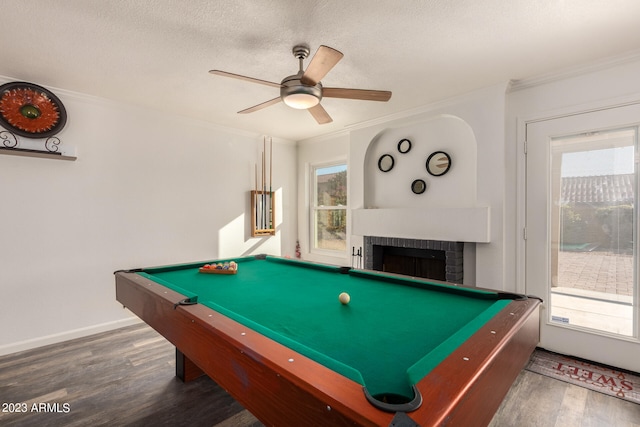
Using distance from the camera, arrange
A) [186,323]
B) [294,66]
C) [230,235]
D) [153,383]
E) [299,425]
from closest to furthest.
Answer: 1. [299,425]
2. [186,323]
3. [153,383]
4. [294,66]
5. [230,235]

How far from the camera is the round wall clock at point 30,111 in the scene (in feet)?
8.88

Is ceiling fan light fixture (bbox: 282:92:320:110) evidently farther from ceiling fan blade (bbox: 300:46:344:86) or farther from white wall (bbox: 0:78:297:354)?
white wall (bbox: 0:78:297:354)

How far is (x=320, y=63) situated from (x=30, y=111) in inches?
110

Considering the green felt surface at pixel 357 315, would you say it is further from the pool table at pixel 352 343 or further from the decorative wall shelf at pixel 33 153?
the decorative wall shelf at pixel 33 153

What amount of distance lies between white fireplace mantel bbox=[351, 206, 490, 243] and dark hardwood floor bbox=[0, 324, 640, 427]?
4.10 ft

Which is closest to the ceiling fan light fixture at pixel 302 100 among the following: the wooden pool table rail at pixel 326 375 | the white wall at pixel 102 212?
the wooden pool table rail at pixel 326 375

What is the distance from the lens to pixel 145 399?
2.05m

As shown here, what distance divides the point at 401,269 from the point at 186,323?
9.46 ft

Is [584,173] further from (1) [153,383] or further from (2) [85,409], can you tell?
(2) [85,409]

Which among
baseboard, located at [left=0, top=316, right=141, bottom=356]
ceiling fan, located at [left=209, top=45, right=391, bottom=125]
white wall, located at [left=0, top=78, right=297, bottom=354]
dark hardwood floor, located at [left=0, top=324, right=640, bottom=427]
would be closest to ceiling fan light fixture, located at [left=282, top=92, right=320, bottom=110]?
ceiling fan, located at [left=209, top=45, right=391, bottom=125]

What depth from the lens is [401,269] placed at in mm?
3785

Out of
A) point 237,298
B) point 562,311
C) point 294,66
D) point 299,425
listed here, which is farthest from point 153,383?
point 562,311

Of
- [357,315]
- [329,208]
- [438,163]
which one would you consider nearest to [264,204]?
[329,208]

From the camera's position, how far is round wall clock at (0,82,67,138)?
107 inches
